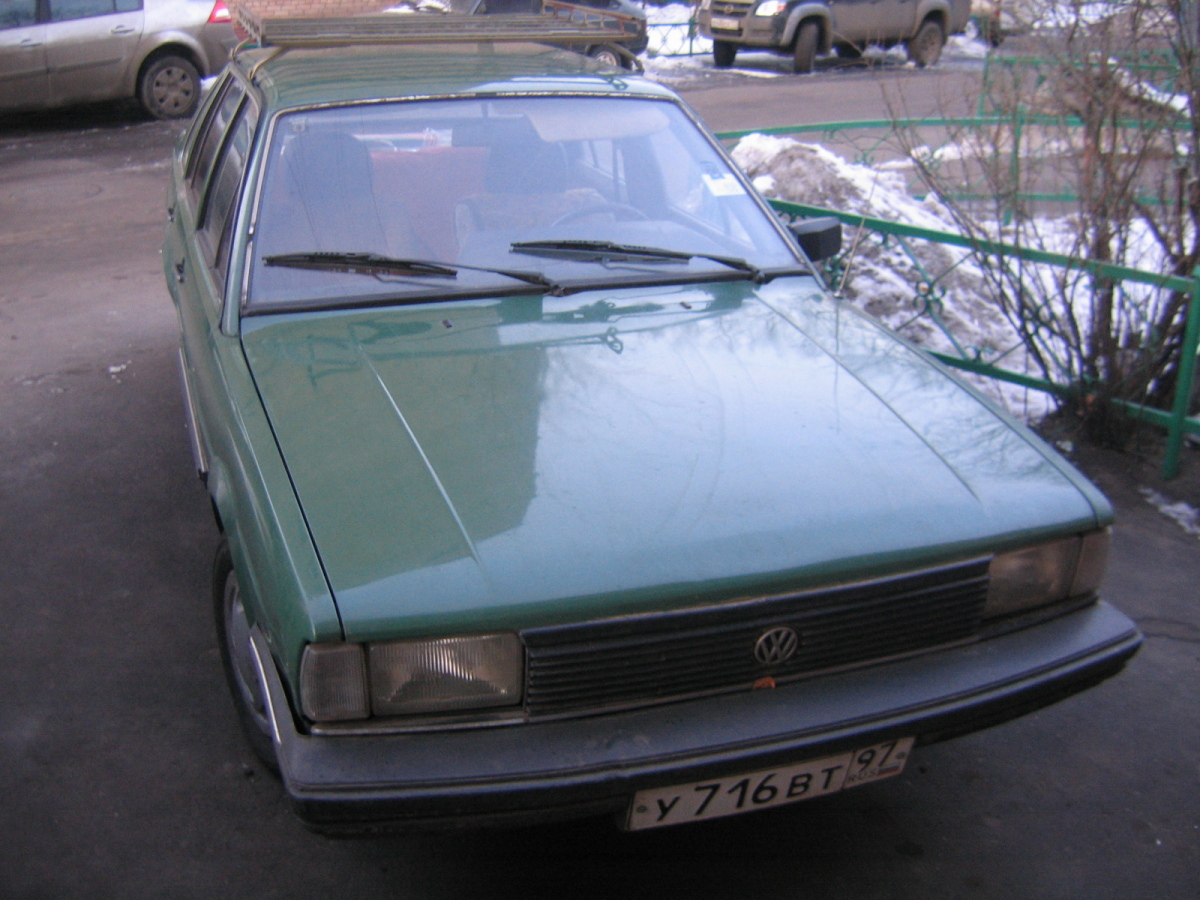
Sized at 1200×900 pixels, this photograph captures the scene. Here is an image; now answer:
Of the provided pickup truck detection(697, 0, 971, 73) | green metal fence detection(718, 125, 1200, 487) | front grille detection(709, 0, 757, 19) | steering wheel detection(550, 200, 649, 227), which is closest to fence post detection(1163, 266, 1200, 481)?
green metal fence detection(718, 125, 1200, 487)

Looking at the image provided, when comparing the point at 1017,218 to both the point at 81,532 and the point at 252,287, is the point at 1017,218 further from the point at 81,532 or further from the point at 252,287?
the point at 81,532

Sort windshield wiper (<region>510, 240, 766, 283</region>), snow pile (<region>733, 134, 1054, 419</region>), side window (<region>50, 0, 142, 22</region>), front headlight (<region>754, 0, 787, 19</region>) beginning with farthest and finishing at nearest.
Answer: front headlight (<region>754, 0, 787, 19</region>), side window (<region>50, 0, 142, 22</region>), snow pile (<region>733, 134, 1054, 419</region>), windshield wiper (<region>510, 240, 766, 283</region>)

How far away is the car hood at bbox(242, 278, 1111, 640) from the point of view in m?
1.91

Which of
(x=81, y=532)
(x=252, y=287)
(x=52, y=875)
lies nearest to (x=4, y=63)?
(x=81, y=532)

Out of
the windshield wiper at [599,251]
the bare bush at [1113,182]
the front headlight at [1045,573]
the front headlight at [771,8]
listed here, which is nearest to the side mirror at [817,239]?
the windshield wiper at [599,251]

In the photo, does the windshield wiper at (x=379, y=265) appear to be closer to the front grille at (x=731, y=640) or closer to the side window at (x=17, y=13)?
the front grille at (x=731, y=640)

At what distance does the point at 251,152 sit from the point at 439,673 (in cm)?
181

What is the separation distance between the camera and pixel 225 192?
10.8 feet

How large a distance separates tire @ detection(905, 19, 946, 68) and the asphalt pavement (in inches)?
550

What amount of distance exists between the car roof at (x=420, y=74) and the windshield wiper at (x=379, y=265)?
0.55m

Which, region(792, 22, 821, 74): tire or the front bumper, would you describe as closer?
the front bumper

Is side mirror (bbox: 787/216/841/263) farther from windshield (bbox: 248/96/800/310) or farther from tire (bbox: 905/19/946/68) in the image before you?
tire (bbox: 905/19/946/68)

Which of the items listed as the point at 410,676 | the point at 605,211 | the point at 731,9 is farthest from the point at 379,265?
the point at 731,9

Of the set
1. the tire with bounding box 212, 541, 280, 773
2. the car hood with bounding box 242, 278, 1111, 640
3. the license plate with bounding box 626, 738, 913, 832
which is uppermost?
the car hood with bounding box 242, 278, 1111, 640
